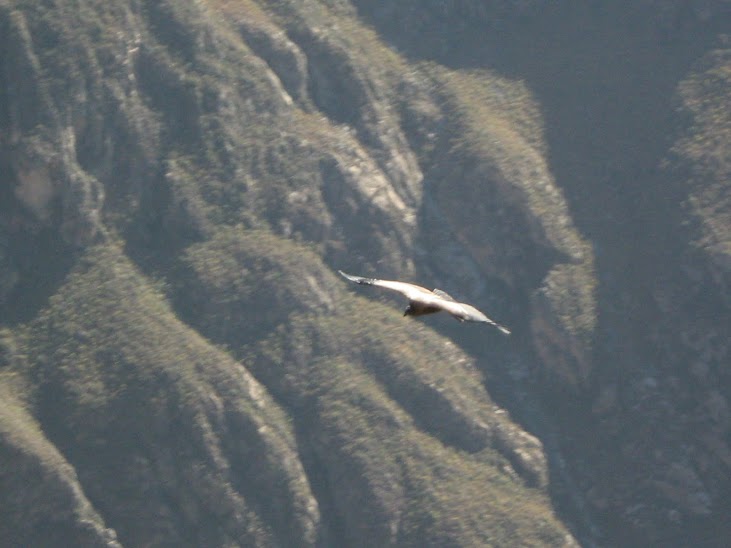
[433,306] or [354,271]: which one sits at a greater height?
[433,306]

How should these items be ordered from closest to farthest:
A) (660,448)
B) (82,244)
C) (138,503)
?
(138,503) → (82,244) → (660,448)

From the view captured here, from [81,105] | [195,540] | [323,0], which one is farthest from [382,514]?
[323,0]

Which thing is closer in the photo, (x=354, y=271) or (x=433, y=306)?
(x=433, y=306)

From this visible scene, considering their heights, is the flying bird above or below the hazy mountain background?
above

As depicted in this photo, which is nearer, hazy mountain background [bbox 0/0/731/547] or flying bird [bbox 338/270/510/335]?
flying bird [bbox 338/270/510/335]

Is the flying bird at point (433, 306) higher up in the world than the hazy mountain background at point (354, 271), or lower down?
higher up

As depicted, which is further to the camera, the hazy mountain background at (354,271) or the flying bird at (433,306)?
the hazy mountain background at (354,271)

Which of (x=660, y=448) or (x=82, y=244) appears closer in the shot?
(x=82, y=244)

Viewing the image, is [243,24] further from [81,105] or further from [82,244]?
[82,244]
